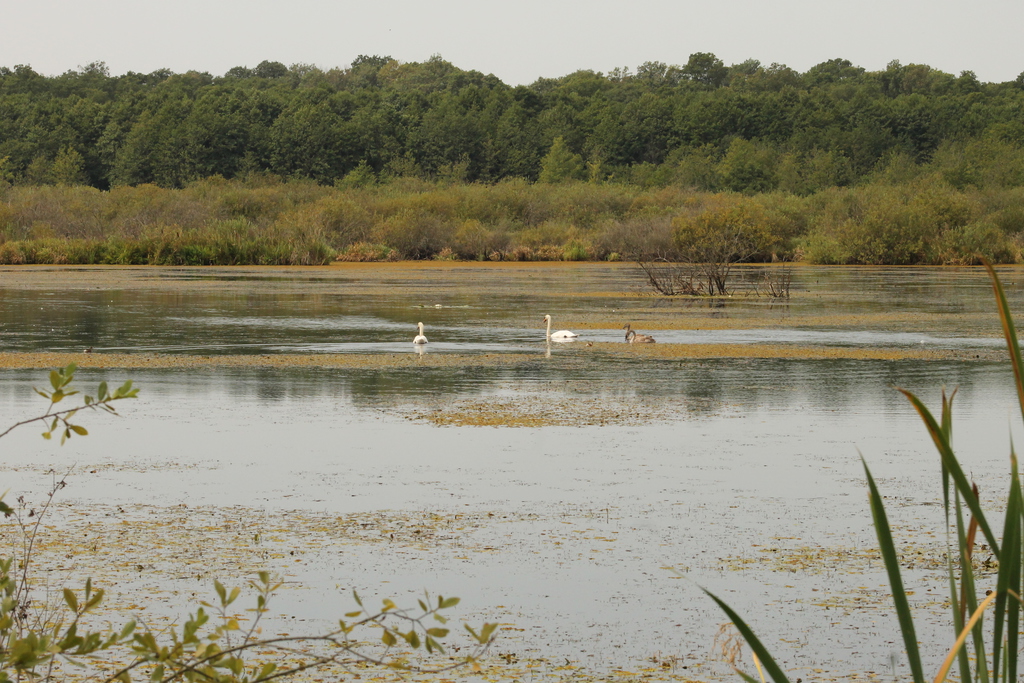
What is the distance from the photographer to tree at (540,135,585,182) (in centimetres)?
9225

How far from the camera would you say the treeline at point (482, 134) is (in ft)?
291

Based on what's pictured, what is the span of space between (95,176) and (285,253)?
48.2 meters

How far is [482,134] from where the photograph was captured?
322ft

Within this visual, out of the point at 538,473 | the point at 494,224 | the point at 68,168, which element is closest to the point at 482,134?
the point at 68,168

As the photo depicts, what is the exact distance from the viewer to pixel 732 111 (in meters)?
102

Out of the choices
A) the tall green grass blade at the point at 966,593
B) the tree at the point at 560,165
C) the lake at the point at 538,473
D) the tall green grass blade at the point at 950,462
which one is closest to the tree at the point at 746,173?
the tree at the point at 560,165

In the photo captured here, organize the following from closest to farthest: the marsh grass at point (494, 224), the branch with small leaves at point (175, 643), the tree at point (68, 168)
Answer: the branch with small leaves at point (175, 643), the marsh grass at point (494, 224), the tree at point (68, 168)

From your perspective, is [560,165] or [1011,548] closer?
[1011,548]

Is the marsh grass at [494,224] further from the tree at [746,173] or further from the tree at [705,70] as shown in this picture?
the tree at [705,70]

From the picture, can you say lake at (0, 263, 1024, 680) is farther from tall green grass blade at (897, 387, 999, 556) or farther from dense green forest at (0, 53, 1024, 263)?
dense green forest at (0, 53, 1024, 263)

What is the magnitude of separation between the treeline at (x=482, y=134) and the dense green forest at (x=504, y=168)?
0.67 feet

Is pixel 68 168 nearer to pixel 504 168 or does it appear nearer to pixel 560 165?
pixel 504 168

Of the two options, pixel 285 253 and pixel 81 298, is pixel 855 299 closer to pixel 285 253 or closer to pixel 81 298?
pixel 81 298

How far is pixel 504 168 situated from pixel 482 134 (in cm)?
325
